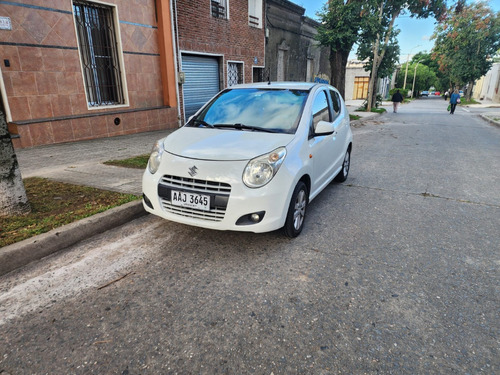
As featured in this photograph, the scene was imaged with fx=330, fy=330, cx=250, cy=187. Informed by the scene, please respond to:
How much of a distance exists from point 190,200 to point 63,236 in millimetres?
1422

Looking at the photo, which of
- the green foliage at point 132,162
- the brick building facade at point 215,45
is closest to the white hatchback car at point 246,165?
the green foliage at point 132,162

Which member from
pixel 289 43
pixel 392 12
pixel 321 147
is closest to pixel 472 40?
pixel 392 12

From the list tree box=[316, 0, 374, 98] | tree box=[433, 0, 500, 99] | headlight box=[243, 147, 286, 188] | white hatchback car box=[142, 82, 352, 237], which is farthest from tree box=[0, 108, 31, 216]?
tree box=[433, 0, 500, 99]

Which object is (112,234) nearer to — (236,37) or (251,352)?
(251,352)

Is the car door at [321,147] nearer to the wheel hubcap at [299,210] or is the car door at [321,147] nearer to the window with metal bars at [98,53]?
the wheel hubcap at [299,210]

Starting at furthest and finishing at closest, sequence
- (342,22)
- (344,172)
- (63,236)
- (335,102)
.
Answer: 1. (342,22)
2. (344,172)
3. (335,102)
4. (63,236)

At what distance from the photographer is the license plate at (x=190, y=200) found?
3166mm

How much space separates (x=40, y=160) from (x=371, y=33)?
52.3 feet

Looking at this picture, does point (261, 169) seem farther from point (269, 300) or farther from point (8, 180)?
point (8, 180)

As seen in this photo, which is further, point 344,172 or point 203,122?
point 344,172

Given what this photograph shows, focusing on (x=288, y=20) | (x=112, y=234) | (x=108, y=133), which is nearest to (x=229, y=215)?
(x=112, y=234)

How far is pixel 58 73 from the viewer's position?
8.29 meters

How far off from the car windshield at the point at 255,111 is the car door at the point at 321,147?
0.25m

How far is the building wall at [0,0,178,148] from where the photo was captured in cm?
746
